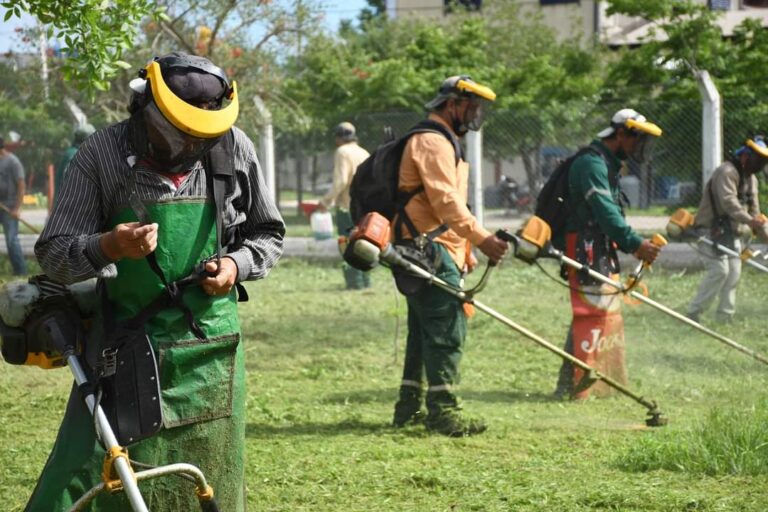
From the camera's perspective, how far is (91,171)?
12.6 feet

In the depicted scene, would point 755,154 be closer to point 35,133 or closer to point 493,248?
point 493,248

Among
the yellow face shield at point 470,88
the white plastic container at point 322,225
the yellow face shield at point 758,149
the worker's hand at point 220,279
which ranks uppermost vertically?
the yellow face shield at point 470,88

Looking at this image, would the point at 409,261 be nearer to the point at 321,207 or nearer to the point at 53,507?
the point at 53,507

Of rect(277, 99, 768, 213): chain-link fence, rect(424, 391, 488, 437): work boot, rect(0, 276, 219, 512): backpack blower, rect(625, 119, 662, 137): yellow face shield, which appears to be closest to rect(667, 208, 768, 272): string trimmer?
rect(625, 119, 662, 137): yellow face shield

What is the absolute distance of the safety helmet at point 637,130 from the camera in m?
8.01

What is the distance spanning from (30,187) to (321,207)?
197 inches

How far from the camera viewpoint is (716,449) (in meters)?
5.71

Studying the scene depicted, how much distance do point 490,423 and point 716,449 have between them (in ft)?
5.92

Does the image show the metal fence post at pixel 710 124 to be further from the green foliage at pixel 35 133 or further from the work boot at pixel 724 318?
the green foliage at pixel 35 133

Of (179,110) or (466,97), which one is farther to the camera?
(466,97)

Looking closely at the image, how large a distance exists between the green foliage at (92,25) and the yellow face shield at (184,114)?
6.26 feet

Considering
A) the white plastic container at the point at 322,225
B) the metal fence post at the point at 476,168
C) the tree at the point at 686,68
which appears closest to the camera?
the tree at the point at 686,68

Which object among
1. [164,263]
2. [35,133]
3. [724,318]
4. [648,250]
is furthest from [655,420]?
[35,133]

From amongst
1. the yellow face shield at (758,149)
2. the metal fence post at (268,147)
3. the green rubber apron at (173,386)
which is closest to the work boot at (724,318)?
the yellow face shield at (758,149)
